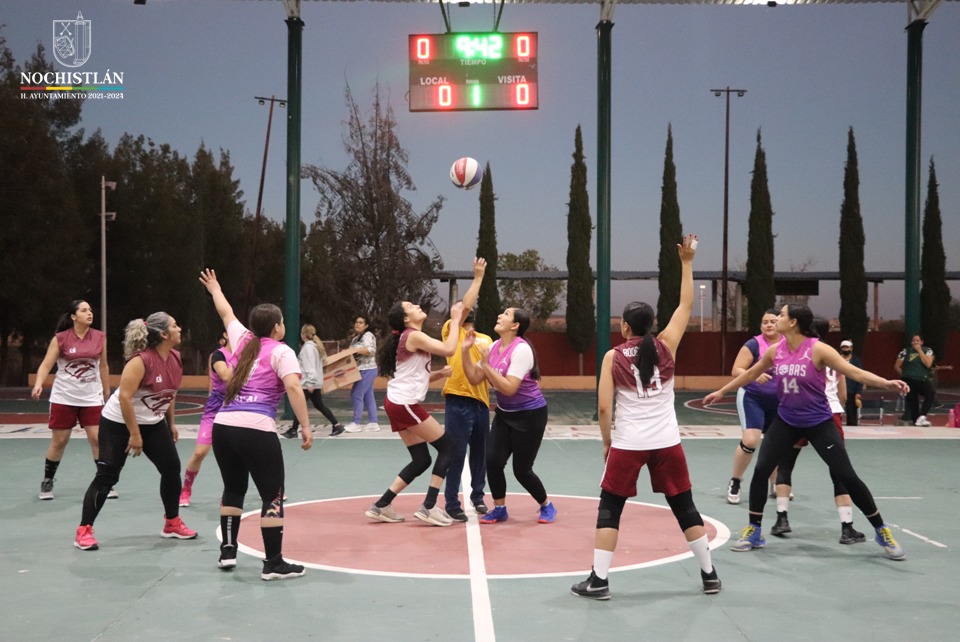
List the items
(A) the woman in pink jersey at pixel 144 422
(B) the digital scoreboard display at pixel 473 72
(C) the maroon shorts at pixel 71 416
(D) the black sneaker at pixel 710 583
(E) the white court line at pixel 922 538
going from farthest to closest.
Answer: (B) the digital scoreboard display at pixel 473 72
(C) the maroon shorts at pixel 71 416
(E) the white court line at pixel 922 538
(A) the woman in pink jersey at pixel 144 422
(D) the black sneaker at pixel 710 583

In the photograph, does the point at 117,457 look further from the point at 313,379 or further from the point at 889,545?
the point at 313,379

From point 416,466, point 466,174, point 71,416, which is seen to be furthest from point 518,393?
point 466,174

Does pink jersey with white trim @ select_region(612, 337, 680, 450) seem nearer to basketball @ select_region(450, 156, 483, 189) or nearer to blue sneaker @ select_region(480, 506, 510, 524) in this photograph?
blue sneaker @ select_region(480, 506, 510, 524)

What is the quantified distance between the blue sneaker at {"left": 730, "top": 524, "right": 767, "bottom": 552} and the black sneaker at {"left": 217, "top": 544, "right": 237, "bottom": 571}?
12.6ft

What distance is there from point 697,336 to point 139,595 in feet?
98.5

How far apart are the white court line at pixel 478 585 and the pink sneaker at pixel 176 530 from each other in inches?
92.6

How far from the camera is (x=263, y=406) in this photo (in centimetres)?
630

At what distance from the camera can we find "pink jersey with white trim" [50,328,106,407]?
30.5 feet

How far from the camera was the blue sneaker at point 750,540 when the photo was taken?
287 inches

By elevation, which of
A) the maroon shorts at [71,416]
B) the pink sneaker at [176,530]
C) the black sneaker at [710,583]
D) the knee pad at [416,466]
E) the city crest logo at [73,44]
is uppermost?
the city crest logo at [73,44]

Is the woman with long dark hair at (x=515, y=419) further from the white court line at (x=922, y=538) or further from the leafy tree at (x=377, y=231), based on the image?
the leafy tree at (x=377, y=231)

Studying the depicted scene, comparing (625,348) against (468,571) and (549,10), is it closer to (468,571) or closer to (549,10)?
(468,571)

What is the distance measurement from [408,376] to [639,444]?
9.33ft

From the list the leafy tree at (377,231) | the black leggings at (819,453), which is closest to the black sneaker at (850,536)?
the black leggings at (819,453)
